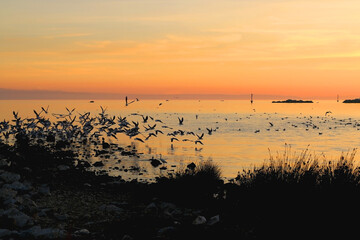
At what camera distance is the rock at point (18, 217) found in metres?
9.50

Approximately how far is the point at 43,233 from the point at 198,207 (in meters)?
4.79

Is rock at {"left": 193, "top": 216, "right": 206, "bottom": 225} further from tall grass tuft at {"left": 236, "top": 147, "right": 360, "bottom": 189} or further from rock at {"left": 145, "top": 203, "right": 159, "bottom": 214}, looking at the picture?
tall grass tuft at {"left": 236, "top": 147, "right": 360, "bottom": 189}

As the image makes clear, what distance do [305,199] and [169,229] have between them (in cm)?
323

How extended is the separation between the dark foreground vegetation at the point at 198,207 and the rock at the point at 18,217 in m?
0.02

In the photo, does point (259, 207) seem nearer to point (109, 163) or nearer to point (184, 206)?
point (184, 206)

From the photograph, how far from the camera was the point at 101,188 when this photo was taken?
1498 centimetres

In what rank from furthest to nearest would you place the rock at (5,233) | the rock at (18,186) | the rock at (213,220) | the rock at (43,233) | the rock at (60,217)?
the rock at (18,186) < the rock at (60,217) < the rock at (213,220) < the rock at (43,233) < the rock at (5,233)

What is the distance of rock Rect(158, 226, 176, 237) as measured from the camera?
9199 mm

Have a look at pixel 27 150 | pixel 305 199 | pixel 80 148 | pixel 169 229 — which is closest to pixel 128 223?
pixel 169 229

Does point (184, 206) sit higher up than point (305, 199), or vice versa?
point (305, 199)

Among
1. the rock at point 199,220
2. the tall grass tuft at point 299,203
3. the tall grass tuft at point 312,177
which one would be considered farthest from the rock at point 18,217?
the tall grass tuft at point 312,177

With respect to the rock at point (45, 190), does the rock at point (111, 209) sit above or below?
below

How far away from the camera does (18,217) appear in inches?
380

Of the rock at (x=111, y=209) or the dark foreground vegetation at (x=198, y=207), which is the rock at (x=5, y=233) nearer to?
the dark foreground vegetation at (x=198, y=207)
